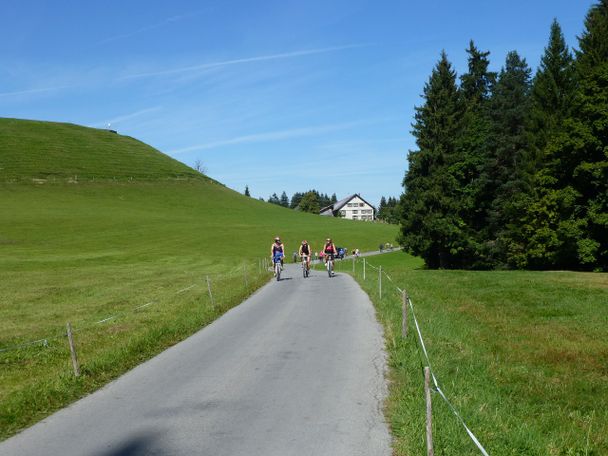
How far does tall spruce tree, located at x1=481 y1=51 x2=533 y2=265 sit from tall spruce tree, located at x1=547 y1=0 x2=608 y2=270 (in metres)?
5.69

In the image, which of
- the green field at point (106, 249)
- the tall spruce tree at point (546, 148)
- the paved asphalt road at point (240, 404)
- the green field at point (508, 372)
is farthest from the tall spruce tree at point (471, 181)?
the paved asphalt road at point (240, 404)

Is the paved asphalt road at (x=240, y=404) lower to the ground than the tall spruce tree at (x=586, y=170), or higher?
lower

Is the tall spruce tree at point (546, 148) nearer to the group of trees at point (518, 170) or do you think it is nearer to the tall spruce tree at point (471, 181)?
the group of trees at point (518, 170)

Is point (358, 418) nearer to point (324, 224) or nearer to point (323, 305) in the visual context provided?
point (323, 305)

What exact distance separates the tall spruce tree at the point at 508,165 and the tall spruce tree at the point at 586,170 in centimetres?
569

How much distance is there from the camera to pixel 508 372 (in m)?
9.39

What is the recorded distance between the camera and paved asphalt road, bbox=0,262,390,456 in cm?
621

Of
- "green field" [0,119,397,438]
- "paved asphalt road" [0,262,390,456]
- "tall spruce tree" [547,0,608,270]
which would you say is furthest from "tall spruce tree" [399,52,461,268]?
"paved asphalt road" [0,262,390,456]

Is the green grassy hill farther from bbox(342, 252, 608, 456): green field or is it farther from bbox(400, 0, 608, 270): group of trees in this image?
bbox(342, 252, 608, 456): green field

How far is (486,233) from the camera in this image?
49.1m

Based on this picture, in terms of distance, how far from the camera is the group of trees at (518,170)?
112ft

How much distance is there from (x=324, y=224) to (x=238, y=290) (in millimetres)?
81096

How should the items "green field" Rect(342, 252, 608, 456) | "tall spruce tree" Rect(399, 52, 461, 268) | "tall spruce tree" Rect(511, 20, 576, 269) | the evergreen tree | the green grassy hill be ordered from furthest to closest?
the green grassy hill, "tall spruce tree" Rect(399, 52, 461, 268), the evergreen tree, "tall spruce tree" Rect(511, 20, 576, 269), "green field" Rect(342, 252, 608, 456)

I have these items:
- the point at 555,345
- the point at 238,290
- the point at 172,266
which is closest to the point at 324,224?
the point at 172,266
